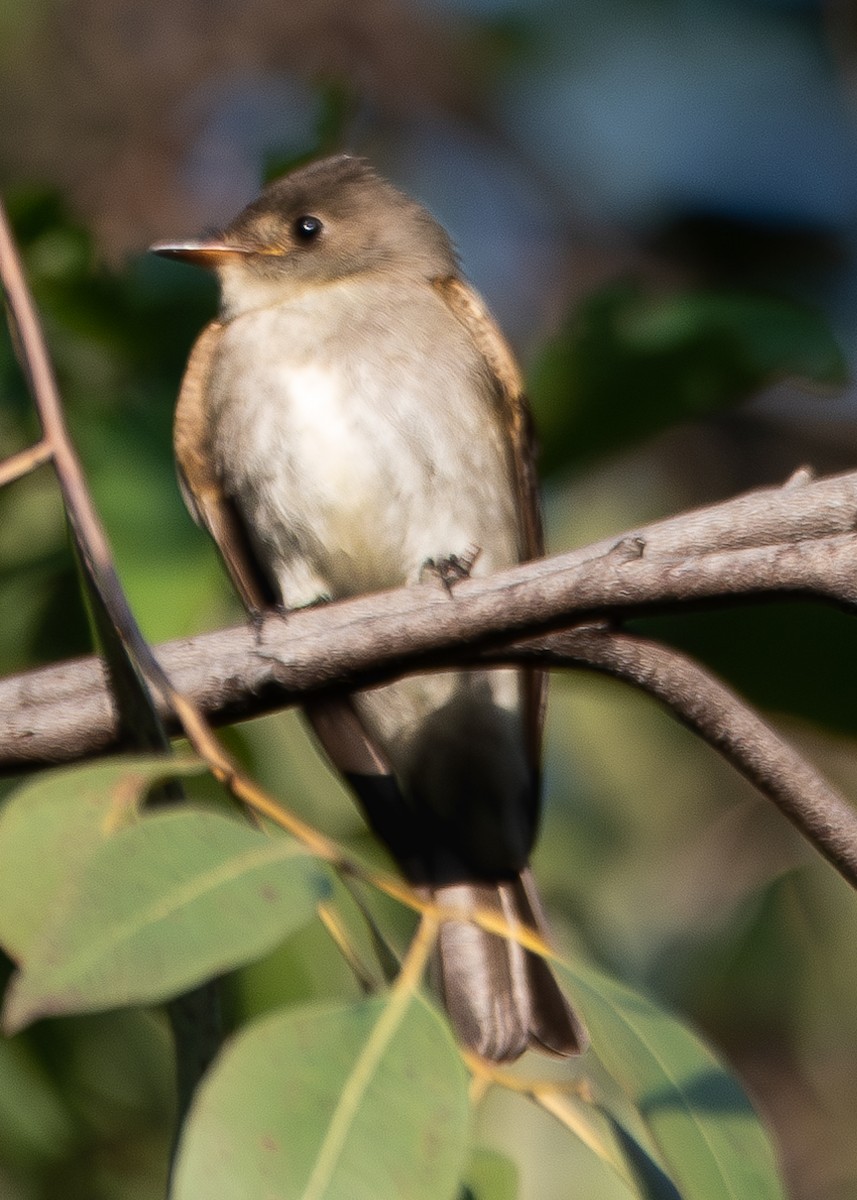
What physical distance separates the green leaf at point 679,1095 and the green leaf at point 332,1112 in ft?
0.65

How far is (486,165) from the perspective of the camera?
630cm

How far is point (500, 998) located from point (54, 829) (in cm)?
150

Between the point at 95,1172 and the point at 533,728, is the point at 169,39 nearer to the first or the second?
the point at 533,728

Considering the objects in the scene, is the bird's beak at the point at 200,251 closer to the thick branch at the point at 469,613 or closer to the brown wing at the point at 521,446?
the brown wing at the point at 521,446

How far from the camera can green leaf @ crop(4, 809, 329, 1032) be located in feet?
4.13

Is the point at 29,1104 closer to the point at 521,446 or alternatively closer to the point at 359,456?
the point at 359,456

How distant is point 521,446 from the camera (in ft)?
11.4

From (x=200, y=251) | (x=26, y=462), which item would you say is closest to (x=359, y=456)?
(x=200, y=251)

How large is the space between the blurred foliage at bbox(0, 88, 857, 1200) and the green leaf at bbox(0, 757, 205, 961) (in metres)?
1.01

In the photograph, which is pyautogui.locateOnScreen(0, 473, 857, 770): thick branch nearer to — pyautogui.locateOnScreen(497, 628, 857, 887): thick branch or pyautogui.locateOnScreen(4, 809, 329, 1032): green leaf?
pyautogui.locateOnScreen(497, 628, 857, 887): thick branch

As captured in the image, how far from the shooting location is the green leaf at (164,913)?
126 cm

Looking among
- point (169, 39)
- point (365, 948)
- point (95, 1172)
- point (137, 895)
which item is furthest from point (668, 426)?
point (169, 39)

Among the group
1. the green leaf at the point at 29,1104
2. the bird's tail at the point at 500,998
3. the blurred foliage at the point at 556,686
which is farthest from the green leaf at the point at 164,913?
the green leaf at the point at 29,1104

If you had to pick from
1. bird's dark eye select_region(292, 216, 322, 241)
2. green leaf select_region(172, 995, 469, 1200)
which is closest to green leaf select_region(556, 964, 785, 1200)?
green leaf select_region(172, 995, 469, 1200)
